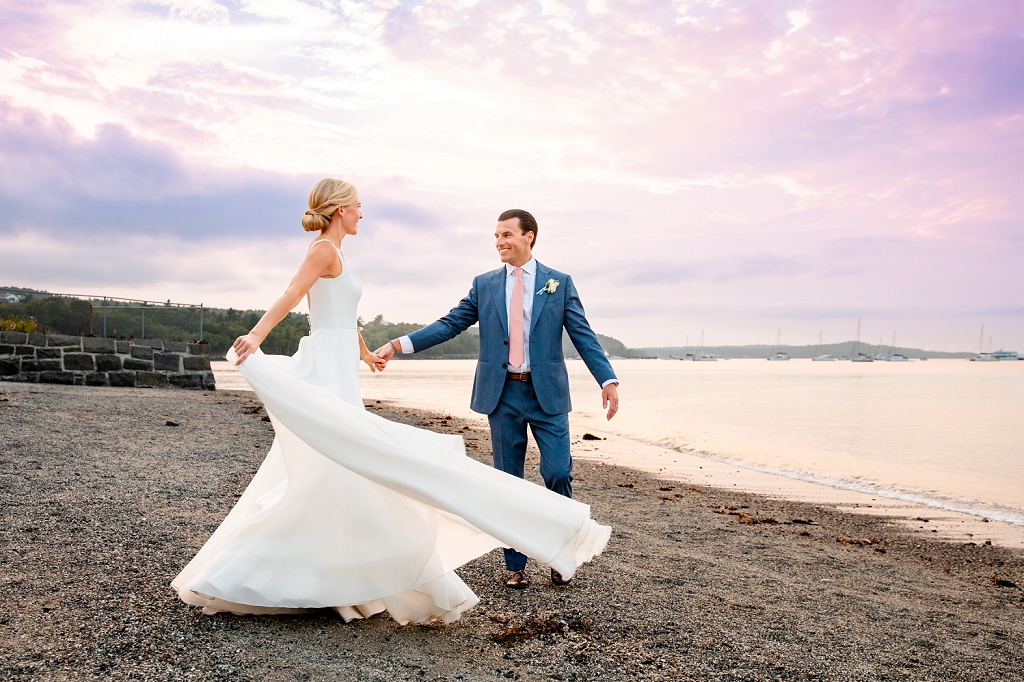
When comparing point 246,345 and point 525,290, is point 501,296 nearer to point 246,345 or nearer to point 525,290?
point 525,290

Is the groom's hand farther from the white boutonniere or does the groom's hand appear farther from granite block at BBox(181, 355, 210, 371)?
granite block at BBox(181, 355, 210, 371)

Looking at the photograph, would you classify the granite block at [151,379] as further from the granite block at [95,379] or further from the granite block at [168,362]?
the granite block at [95,379]

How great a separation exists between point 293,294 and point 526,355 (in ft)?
5.36

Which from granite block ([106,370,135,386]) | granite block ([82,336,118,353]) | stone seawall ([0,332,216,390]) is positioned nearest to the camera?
stone seawall ([0,332,216,390])

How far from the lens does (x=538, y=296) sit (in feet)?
14.9

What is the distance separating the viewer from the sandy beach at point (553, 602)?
10.1 feet

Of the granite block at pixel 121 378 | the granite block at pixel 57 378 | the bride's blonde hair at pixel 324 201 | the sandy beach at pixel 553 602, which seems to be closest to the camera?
the sandy beach at pixel 553 602

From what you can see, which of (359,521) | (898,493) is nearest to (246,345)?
(359,521)

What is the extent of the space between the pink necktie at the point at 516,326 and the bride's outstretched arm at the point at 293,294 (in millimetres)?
1348

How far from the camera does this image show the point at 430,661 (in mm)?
3105

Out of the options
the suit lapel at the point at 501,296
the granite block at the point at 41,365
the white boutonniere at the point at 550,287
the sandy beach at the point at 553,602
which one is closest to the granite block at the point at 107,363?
the granite block at the point at 41,365

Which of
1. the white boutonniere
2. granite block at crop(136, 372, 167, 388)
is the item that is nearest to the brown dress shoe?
the white boutonniere

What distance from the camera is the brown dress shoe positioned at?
4293 millimetres

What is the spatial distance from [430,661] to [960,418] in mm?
26898
